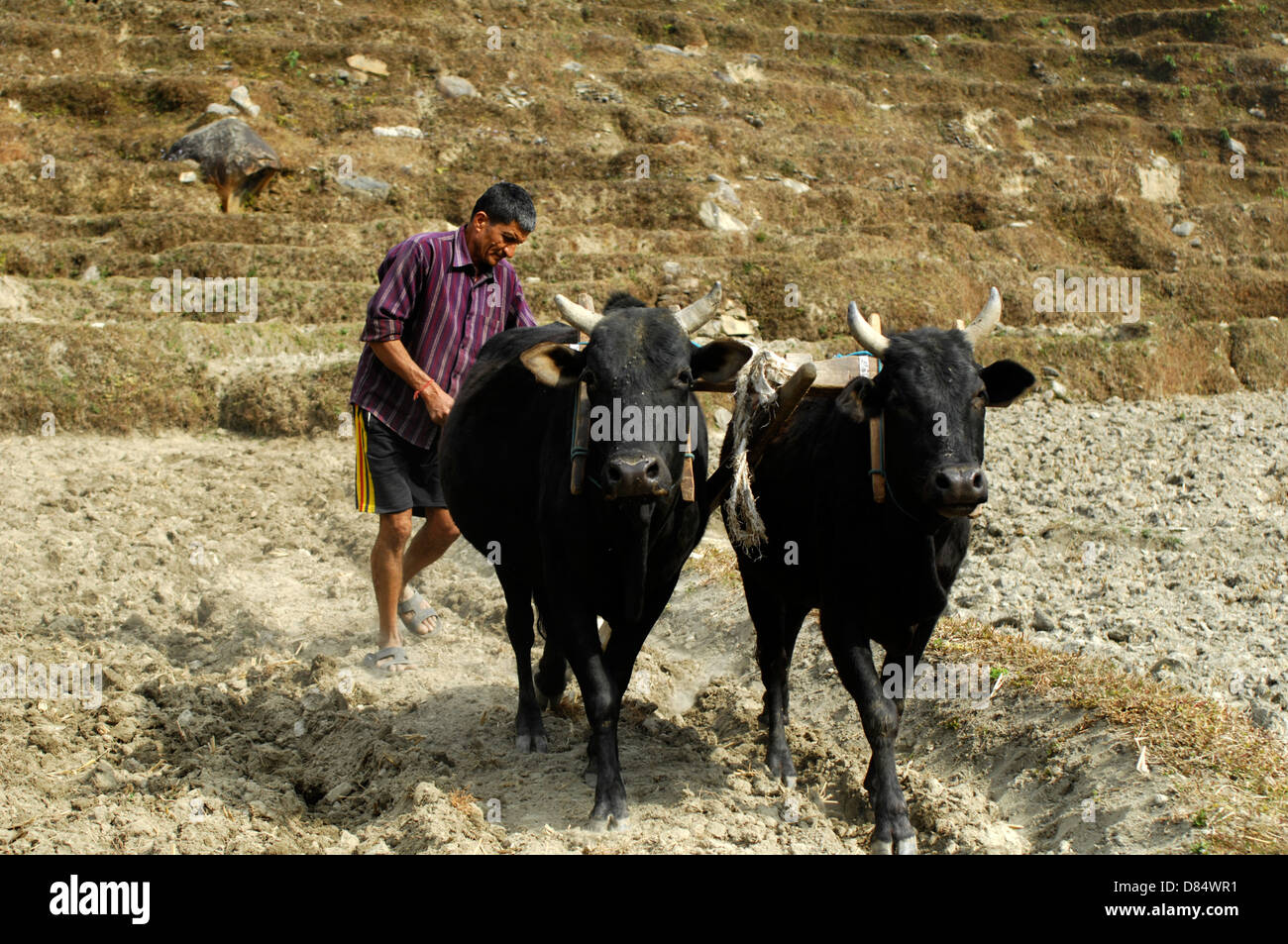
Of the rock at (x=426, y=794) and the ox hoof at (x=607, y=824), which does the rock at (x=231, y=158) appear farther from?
the ox hoof at (x=607, y=824)

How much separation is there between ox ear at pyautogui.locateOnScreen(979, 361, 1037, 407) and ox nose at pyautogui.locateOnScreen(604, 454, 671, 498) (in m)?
1.27

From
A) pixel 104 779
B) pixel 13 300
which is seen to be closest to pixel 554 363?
pixel 104 779

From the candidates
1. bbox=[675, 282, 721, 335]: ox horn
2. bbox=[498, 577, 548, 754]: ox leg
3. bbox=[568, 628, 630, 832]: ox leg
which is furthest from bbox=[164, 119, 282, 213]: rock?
bbox=[568, 628, 630, 832]: ox leg

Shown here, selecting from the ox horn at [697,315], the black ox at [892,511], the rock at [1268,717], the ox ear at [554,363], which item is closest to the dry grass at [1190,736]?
the rock at [1268,717]

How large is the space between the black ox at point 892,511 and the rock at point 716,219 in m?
12.7

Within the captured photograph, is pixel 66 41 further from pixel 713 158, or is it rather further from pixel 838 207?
pixel 838 207

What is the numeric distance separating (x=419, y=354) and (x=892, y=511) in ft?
8.00

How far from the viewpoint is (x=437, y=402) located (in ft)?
16.2

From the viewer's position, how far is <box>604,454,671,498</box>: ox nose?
11.2ft

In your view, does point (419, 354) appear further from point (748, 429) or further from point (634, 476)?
point (634, 476)

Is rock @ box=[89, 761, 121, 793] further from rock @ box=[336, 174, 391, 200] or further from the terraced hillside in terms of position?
rock @ box=[336, 174, 391, 200]

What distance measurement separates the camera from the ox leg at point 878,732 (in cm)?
359
